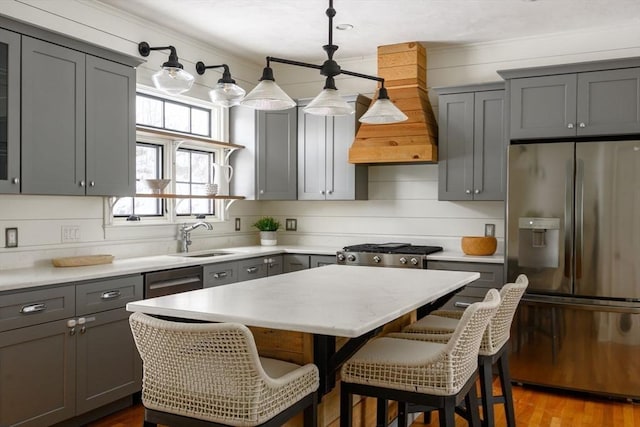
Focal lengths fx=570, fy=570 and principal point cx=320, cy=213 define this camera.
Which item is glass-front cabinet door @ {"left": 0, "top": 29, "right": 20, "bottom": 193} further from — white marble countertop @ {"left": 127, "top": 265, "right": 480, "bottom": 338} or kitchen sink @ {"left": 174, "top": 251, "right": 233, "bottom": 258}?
kitchen sink @ {"left": 174, "top": 251, "right": 233, "bottom": 258}

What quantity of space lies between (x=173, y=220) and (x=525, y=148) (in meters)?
2.84

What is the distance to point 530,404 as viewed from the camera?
12.4 feet

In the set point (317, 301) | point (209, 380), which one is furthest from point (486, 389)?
point (209, 380)

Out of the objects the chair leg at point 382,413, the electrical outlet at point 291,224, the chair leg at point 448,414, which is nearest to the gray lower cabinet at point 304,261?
the electrical outlet at point 291,224

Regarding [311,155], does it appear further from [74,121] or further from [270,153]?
[74,121]

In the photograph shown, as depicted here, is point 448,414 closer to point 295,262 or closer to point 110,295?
point 110,295

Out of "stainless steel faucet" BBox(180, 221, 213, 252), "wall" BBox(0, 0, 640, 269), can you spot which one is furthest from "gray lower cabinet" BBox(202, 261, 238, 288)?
"wall" BBox(0, 0, 640, 269)

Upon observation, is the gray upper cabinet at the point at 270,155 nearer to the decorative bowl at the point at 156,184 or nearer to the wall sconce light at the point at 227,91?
the decorative bowl at the point at 156,184

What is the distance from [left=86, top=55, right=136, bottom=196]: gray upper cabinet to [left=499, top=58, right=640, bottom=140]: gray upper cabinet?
2708mm

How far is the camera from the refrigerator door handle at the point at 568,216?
393 centimetres

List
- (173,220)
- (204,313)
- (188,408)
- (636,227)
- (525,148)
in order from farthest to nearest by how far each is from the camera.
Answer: (173,220)
(525,148)
(636,227)
(204,313)
(188,408)

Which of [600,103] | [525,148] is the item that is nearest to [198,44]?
[525,148]

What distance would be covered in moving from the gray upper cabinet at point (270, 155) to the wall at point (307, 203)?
41cm

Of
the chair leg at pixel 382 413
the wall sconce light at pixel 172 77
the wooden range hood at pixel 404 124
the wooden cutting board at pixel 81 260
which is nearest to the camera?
the chair leg at pixel 382 413
